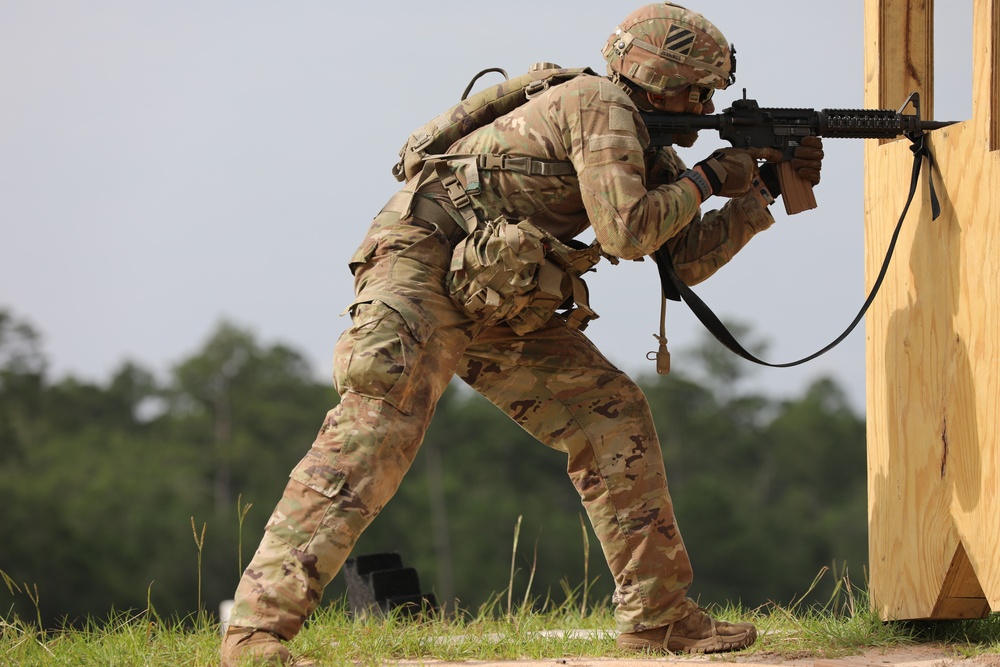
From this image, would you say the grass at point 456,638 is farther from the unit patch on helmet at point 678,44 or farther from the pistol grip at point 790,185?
the unit patch on helmet at point 678,44

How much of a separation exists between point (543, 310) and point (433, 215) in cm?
51

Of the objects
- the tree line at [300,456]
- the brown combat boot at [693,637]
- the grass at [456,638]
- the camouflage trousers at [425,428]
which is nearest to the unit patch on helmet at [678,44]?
the camouflage trousers at [425,428]

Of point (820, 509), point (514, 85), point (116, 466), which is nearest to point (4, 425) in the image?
point (116, 466)

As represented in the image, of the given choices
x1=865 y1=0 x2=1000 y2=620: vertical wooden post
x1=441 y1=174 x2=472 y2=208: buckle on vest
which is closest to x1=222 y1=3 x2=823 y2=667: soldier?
x1=441 y1=174 x2=472 y2=208: buckle on vest

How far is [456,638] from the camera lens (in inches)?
202

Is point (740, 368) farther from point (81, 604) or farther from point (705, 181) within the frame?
point (705, 181)

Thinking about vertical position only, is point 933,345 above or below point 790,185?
below

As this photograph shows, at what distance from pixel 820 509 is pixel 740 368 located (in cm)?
1229

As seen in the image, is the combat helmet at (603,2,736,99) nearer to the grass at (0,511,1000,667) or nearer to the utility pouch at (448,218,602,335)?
the utility pouch at (448,218,602,335)

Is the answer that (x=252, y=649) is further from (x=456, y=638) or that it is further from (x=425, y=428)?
(x=456, y=638)

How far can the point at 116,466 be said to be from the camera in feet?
185

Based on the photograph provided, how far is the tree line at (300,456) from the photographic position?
50.7 m

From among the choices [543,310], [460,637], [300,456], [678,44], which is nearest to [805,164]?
[678,44]

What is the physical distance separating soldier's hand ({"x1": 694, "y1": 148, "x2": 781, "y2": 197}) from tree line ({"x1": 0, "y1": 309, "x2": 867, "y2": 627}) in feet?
135
